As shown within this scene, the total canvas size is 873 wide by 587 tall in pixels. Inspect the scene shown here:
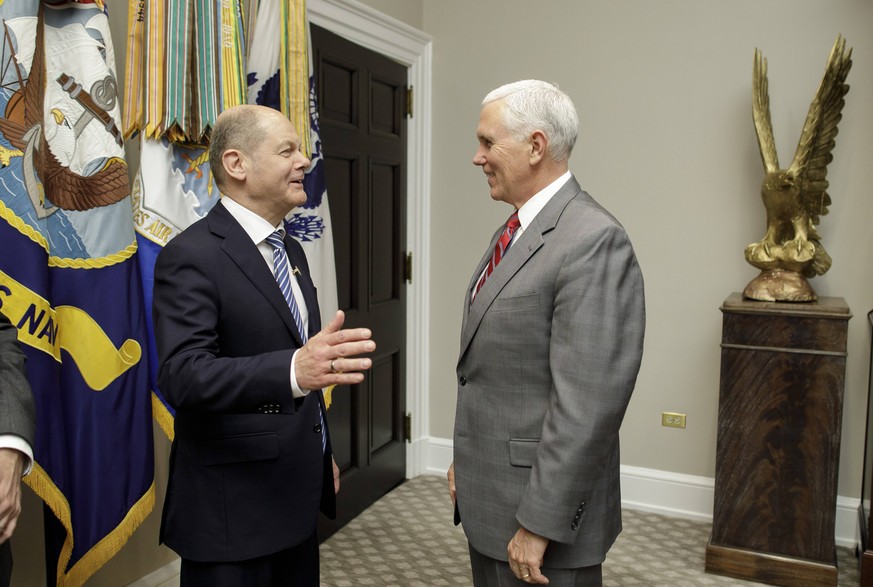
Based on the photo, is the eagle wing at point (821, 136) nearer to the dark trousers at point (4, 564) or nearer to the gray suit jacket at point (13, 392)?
the gray suit jacket at point (13, 392)

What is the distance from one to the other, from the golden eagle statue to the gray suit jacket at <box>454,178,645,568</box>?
166 cm

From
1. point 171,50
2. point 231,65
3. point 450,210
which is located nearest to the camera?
point 171,50

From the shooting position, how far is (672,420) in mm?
3537

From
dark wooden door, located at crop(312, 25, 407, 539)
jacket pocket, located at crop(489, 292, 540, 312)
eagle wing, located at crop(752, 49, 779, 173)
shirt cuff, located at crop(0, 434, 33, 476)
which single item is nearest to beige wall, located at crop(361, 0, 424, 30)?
dark wooden door, located at crop(312, 25, 407, 539)

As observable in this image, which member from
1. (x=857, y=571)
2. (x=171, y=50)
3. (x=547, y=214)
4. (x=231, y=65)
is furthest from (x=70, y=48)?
(x=857, y=571)

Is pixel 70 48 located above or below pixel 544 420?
above

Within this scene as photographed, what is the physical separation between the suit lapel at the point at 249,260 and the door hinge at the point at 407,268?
89.9 inches

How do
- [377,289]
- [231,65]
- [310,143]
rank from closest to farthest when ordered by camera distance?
1. [231,65]
2. [310,143]
3. [377,289]

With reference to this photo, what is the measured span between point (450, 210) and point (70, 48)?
2273 mm

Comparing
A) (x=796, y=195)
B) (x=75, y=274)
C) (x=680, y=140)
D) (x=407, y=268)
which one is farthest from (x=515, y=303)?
(x=407, y=268)

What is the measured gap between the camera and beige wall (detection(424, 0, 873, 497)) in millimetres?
3178

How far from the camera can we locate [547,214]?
154 centimetres

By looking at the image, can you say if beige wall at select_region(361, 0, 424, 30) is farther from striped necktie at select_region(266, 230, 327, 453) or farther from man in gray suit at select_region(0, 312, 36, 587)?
man in gray suit at select_region(0, 312, 36, 587)

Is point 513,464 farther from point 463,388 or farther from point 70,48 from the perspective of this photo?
point 70,48
